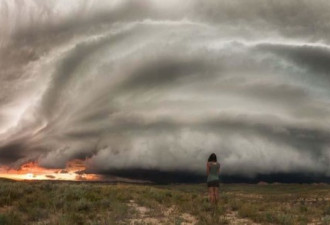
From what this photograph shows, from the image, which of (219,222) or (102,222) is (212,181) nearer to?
(219,222)

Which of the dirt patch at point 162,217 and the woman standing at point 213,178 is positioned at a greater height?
the woman standing at point 213,178

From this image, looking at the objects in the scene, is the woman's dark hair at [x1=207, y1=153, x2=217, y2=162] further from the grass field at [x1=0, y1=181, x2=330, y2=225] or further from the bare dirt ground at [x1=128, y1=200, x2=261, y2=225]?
the bare dirt ground at [x1=128, y1=200, x2=261, y2=225]

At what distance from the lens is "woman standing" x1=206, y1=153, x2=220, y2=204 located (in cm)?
2195

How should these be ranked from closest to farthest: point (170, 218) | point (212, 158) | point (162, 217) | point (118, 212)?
point (170, 218)
point (118, 212)
point (162, 217)
point (212, 158)

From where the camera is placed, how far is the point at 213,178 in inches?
868

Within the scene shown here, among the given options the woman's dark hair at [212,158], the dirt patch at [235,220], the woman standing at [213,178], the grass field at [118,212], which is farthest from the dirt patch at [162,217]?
the woman's dark hair at [212,158]

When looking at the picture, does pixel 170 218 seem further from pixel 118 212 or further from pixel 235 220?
pixel 235 220

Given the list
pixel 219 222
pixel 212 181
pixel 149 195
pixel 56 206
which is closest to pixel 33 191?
pixel 56 206

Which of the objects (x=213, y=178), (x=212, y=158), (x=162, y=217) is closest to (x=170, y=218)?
(x=162, y=217)

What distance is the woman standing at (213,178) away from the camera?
864 inches

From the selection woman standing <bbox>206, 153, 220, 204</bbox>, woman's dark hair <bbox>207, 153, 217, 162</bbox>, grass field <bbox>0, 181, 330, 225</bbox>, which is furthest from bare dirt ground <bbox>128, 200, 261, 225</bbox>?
woman's dark hair <bbox>207, 153, 217, 162</bbox>

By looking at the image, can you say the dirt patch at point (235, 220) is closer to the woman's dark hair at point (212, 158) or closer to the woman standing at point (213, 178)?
the woman standing at point (213, 178)

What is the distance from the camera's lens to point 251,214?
1878cm

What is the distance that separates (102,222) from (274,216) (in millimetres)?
8412
